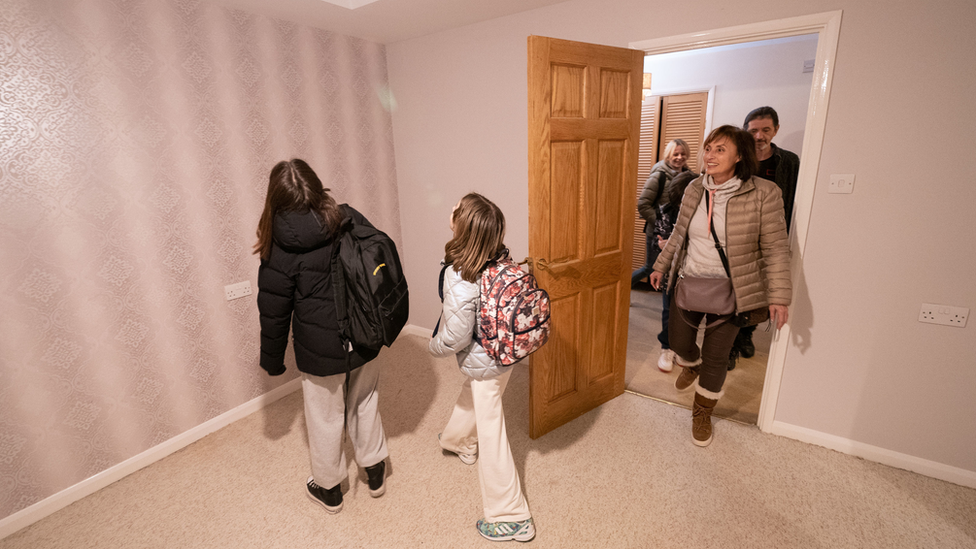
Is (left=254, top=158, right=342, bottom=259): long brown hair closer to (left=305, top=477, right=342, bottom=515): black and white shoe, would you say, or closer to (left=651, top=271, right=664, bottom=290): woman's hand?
(left=305, top=477, right=342, bottom=515): black and white shoe

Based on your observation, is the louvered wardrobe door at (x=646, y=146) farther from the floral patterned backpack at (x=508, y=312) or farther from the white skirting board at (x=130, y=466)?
the white skirting board at (x=130, y=466)

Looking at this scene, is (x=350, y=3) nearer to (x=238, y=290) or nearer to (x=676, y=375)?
(x=238, y=290)

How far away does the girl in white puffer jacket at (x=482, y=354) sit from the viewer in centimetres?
153

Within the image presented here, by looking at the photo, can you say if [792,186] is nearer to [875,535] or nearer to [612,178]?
[612,178]

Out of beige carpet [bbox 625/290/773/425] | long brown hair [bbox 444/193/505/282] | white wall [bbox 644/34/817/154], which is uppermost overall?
white wall [bbox 644/34/817/154]

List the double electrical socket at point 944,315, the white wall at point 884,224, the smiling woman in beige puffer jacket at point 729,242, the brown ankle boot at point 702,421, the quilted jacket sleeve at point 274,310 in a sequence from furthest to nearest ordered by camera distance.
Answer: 1. the brown ankle boot at point 702,421
2. the smiling woman in beige puffer jacket at point 729,242
3. the double electrical socket at point 944,315
4. the white wall at point 884,224
5. the quilted jacket sleeve at point 274,310

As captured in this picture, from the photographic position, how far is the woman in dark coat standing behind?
157 centimetres

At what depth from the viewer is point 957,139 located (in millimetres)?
1727

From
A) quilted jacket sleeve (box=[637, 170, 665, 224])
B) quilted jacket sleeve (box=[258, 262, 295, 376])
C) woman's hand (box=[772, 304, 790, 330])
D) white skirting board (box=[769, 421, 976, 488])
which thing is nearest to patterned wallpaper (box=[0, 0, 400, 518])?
quilted jacket sleeve (box=[258, 262, 295, 376])

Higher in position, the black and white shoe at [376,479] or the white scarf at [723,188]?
the white scarf at [723,188]

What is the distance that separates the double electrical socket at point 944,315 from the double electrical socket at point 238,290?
3.38 metres

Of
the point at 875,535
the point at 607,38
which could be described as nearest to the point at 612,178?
the point at 607,38

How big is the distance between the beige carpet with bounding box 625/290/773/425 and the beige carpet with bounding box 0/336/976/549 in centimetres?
20

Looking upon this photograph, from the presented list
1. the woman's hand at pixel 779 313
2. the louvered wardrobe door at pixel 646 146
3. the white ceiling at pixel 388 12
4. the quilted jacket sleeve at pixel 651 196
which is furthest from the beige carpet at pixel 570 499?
the louvered wardrobe door at pixel 646 146
